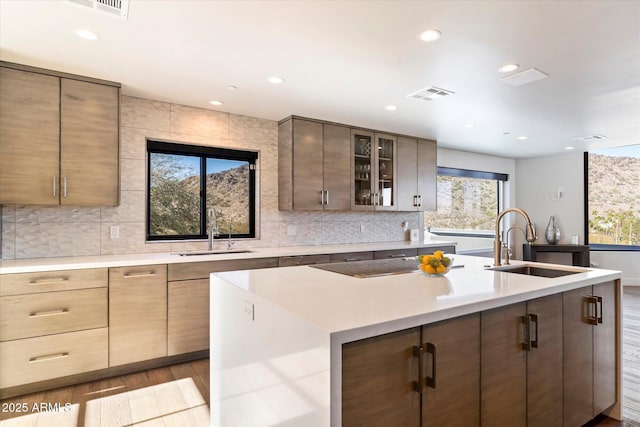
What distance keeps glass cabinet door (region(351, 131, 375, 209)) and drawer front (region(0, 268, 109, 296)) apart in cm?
274

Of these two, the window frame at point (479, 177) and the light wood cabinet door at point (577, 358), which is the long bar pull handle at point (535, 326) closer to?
the light wood cabinet door at point (577, 358)

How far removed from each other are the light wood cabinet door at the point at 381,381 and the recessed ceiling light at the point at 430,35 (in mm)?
1738

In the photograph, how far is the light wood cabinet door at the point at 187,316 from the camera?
2986 millimetres

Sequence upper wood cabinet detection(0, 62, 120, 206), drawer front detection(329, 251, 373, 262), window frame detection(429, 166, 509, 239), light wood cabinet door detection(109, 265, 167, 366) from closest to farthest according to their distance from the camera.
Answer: upper wood cabinet detection(0, 62, 120, 206), light wood cabinet door detection(109, 265, 167, 366), drawer front detection(329, 251, 373, 262), window frame detection(429, 166, 509, 239)

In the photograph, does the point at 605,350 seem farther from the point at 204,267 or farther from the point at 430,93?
the point at 204,267

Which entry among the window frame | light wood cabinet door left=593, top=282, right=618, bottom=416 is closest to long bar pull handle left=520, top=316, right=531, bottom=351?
light wood cabinet door left=593, top=282, right=618, bottom=416

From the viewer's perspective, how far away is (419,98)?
3.35 metres

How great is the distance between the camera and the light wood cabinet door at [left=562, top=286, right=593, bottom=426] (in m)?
1.87

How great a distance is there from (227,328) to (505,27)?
2262 millimetres

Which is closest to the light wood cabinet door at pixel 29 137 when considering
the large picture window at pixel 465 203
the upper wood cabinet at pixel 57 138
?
the upper wood cabinet at pixel 57 138

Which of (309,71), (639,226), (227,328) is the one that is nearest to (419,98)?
(309,71)

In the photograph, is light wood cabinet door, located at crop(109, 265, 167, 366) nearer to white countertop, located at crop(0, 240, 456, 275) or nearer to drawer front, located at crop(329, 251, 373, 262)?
white countertop, located at crop(0, 240, 456, 275)

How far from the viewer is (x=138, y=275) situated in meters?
2.84

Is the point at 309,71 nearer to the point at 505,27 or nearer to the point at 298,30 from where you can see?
the point at 298,30
